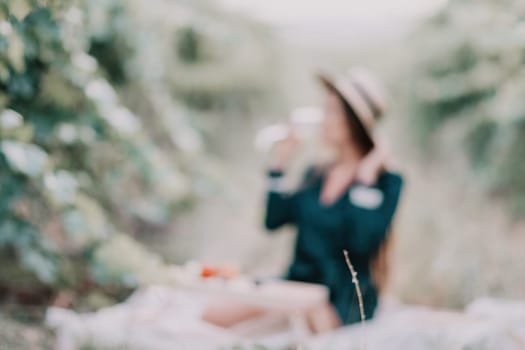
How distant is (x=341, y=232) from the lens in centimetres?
311

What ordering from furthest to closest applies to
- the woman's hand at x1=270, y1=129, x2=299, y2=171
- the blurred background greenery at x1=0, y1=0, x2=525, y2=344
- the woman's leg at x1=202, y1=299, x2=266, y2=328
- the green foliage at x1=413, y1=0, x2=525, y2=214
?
the green foliage at x1=413, y1=0, x2=525, y2=214, the woman's hand at x1=270, y1=129, x2=299, y2=171, the woman's leg at x1=202, y1=299, x2=266, y2=328, the blurred background greenery at x1=0, y1=0, x2=525, y2=344

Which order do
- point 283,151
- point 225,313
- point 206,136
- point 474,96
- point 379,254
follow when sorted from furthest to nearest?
1. point 206,136
2. point 474,96
3. point 283,151
4. point 379,254
5. point 225,313

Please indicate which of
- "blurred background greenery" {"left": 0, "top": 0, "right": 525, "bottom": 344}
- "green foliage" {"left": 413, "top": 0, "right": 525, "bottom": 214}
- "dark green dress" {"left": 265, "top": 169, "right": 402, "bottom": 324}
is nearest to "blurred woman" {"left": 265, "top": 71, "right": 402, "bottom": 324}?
"dark green dress" {"left": 265, "top": 169, "right": 402, "bottom": 324}

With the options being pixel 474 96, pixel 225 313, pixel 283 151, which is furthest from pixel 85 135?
pixel 474 96

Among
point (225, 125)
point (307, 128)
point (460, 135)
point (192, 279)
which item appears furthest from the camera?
point (225, 125)

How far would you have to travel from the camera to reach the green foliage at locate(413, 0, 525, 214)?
4.17 metres

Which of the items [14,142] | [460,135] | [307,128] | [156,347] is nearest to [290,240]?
[460,135]

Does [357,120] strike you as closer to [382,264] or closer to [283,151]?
[283,151]

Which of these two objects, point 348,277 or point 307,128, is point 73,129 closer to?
point 307,128

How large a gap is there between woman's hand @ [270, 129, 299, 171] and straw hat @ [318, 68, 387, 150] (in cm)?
36

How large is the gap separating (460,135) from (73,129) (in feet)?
10.6

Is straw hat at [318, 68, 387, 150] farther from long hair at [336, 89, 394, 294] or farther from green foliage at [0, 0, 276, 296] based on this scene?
green foliage at [0, 0, 276, 296]

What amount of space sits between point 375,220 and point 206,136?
9.41 feet

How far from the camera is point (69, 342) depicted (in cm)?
264
